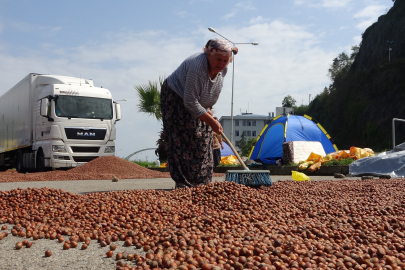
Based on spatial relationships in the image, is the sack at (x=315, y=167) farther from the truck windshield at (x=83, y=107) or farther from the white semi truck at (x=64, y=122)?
the truck windshield at (x=83, y=107)

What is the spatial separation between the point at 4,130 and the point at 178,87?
14.3m

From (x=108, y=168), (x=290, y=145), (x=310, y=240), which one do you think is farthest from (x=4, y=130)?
(x=310, y=240)

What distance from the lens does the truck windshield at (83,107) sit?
38.5ft

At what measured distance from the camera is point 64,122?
1166cm

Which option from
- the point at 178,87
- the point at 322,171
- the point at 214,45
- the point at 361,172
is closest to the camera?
the point at 214,45

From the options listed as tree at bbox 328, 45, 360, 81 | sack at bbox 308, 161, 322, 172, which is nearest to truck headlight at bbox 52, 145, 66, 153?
sack at bbox 308, 161, 322, 172

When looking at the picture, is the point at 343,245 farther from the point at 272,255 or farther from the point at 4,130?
the point at 4,130

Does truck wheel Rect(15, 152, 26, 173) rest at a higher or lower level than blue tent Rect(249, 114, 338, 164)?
lower

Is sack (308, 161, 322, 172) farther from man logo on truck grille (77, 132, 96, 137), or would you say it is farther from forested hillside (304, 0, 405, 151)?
forested hillside (304, 0, 405, 151)

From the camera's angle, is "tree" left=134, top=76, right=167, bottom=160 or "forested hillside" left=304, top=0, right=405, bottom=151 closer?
"tree" left=134, top=76, right=167, bottom=160

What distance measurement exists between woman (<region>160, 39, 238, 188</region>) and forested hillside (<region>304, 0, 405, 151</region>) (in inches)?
1146

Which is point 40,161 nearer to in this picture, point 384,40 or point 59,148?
point 59,148

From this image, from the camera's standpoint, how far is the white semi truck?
38.2 ft

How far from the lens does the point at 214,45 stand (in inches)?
160
